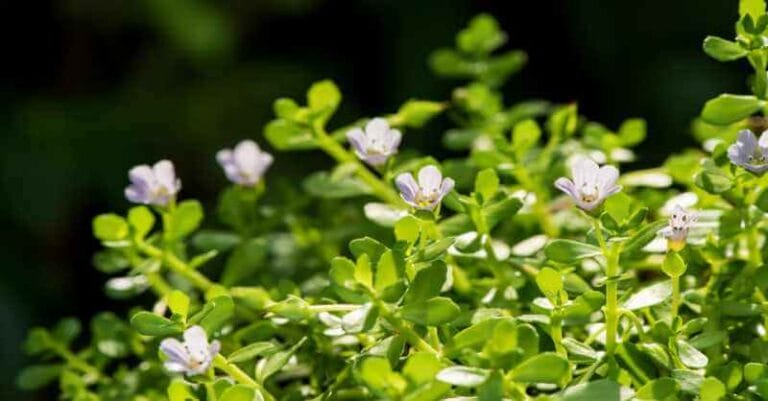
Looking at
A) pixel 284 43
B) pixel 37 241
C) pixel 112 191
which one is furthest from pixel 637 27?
pixel 37 241

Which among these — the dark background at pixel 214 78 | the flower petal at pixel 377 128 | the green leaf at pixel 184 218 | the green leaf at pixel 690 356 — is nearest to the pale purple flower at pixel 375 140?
the flower petal at pixel 377 128

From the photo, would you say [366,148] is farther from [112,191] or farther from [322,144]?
[112,191]

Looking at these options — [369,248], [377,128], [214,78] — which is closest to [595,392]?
[369,248]

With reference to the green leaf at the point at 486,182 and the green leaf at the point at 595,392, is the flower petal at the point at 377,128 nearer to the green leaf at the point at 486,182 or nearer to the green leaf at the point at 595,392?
the green leaf at the point at 486,182

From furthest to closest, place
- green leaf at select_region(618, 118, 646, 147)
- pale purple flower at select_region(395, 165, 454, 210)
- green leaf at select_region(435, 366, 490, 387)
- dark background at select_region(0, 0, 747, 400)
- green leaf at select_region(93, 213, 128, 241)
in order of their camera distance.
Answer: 1. dark background at select_region(0, 0, 747, 400)
2. green leaf at select_region(618, 118, 646, 147)
3. green leaf at select_region(93, 213, 128, 241)
4. pale purple flower at select_region(395, 165, 454, 210)
5. green leaf at select_region(435, 366, 490, 387)

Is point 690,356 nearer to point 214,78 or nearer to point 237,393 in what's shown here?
point 237,393

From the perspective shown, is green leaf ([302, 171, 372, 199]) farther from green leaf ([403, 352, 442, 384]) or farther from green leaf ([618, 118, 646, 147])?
green leaf ([403, 352, 442, 384])

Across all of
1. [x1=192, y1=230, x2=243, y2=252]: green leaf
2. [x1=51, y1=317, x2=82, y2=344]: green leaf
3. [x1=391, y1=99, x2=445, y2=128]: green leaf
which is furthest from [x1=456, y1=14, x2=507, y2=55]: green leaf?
[x1=51, y1=317, x2=82, y2=344]: green leaf
